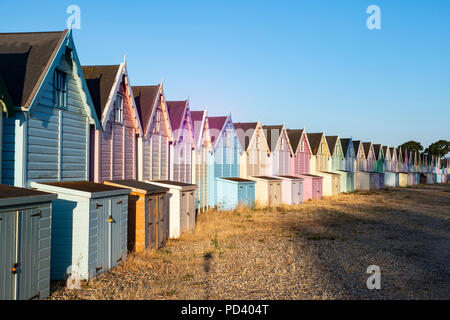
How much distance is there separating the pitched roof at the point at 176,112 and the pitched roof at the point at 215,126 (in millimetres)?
4546

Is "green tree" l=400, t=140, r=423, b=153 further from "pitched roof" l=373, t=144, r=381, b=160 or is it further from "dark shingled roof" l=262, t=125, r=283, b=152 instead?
"dark shingled roof" l=262, t=125, r=283, b=152

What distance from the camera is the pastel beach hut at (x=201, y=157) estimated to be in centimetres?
2220

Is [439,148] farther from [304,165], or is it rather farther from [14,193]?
[14,193]

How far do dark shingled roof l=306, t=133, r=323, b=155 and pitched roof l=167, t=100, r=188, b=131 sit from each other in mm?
22526

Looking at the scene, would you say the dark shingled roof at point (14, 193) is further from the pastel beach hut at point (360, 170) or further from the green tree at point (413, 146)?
the green tree at point (413, 146)

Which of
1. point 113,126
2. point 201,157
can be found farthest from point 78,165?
point 201,157

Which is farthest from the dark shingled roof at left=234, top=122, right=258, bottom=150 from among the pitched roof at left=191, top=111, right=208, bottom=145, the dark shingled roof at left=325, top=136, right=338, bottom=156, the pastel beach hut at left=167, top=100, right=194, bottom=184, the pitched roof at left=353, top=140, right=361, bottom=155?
the pitched roof at left=353, top=140, right=361, bottom=155

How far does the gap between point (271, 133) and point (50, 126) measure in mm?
24998

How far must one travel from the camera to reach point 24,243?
23.2ft

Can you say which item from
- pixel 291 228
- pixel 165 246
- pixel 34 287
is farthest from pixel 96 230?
pixel 291 228

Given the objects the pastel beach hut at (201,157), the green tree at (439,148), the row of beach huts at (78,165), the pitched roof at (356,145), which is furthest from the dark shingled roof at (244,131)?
the green tree at (439,148)
